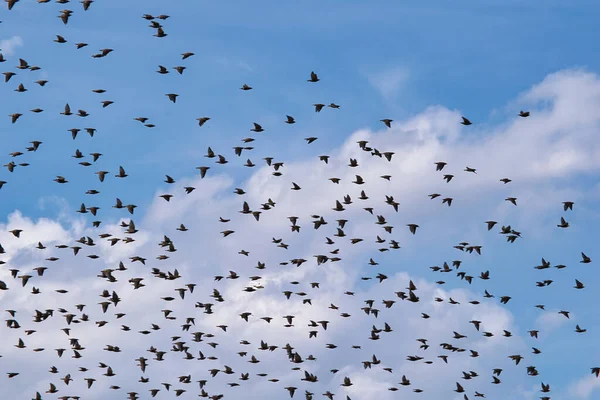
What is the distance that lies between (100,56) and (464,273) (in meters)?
40.3

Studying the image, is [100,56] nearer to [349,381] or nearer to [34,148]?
[34,148]

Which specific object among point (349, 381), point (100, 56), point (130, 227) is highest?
point (100, 56)

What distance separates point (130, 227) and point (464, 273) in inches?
1245

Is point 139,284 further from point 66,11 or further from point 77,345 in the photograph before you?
point 66,11

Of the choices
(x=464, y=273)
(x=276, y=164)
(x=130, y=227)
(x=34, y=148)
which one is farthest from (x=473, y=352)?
(x=34, y=148)

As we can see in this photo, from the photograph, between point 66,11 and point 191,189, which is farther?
point 191,189

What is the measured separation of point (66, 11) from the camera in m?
103

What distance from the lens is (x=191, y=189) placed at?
379 feet

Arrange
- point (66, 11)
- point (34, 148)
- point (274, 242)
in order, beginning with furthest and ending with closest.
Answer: point (274, 242), point (34, 148), point (66, 11)

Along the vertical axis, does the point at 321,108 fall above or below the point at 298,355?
above

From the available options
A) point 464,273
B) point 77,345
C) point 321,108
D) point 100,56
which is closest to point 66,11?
point 100,56

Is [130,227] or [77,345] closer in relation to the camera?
[130,227]

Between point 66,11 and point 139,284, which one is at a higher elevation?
point 66,11

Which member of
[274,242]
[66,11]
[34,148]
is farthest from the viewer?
[274,242]
